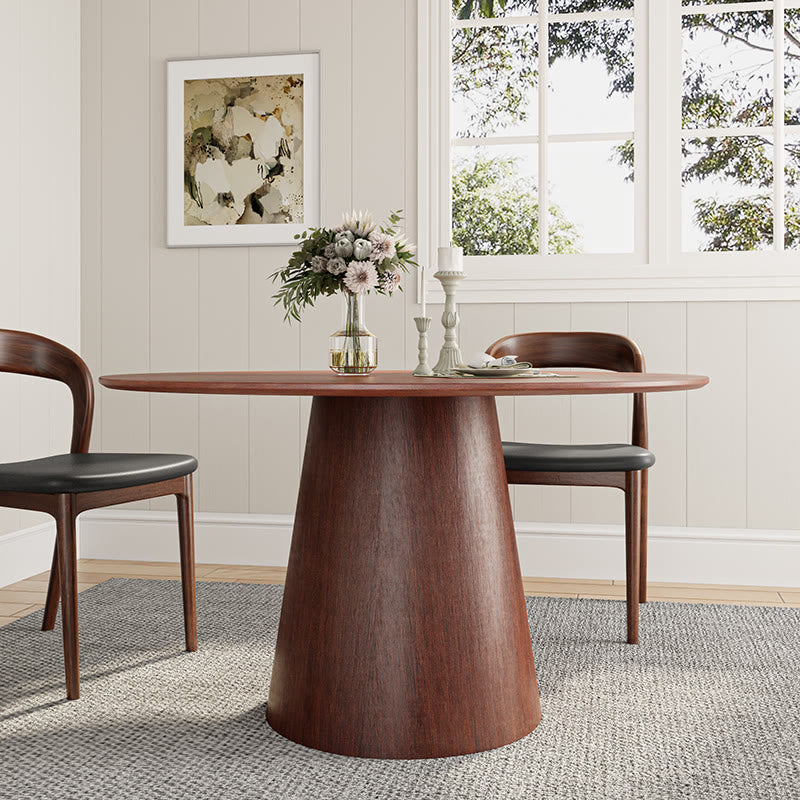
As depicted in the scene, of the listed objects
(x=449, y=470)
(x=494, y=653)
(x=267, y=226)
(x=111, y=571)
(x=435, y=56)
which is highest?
(x=435, y=56)

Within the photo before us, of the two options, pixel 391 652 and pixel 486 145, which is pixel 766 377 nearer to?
pixel 486 145

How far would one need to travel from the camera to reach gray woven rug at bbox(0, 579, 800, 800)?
1648 mm

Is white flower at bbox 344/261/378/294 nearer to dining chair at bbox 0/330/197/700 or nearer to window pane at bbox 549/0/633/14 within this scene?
dining chair at bbox 0/330/197/700

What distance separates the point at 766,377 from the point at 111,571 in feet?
7.81

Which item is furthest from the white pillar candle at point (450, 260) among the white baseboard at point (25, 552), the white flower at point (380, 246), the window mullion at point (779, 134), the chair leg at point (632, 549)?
the white baseboard at point (25, 552)

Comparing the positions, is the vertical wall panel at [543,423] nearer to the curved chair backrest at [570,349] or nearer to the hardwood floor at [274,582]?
the hardwood floor at [274,582]

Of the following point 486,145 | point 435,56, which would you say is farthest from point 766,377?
point 435,56

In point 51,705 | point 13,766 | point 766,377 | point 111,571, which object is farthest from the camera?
point 111,571

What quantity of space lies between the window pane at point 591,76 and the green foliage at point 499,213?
235 mm

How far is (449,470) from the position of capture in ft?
5.82

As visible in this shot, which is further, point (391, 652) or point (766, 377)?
point (766, 377)

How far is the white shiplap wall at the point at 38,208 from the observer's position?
316cm

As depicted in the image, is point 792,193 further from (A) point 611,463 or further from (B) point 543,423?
(A) point 611,463

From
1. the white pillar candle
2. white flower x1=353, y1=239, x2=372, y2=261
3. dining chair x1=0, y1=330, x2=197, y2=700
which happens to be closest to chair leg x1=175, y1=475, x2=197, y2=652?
dining chair x1=0, y1=330, x2=197, y2=700
